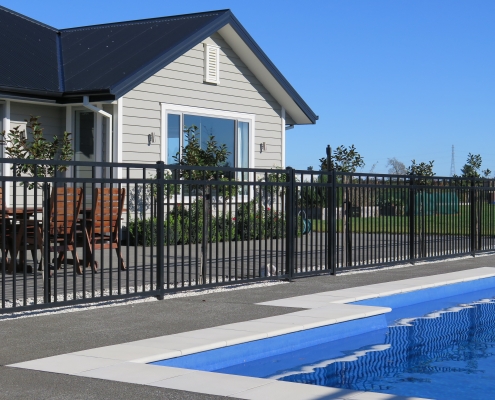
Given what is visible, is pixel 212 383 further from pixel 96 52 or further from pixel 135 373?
pixel 96 52

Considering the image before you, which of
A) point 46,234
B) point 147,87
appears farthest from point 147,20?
point 46,234

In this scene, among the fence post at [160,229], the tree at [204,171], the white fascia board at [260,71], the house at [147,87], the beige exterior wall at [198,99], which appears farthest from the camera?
the white fascia board at [260,71]

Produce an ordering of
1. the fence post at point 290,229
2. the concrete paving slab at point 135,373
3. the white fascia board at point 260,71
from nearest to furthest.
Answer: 1. the concrete paving slab at point 135,373
2. the fence post at point 290,229
3. the white fascia board at point 260,71

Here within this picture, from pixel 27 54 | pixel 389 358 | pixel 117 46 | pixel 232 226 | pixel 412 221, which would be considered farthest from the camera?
pixel 117 46

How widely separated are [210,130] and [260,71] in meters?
2.21

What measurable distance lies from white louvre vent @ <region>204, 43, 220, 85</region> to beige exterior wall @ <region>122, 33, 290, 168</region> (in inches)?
4.7

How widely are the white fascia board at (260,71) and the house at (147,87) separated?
0.10ft

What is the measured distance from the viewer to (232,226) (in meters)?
13.3

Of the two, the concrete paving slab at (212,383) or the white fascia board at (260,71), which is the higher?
the white fascia board at (260,71)

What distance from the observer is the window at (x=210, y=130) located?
18.0 meters

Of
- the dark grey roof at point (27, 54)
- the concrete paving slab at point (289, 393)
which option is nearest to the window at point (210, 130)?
the dark grey roof at point (27, 54)

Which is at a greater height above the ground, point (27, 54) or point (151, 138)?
point (27, 54)

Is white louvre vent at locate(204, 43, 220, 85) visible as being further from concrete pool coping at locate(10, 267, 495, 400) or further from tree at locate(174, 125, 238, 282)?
concrete pool coping at locate(10, 267, 495, 400)

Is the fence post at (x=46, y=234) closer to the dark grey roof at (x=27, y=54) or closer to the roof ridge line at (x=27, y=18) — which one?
the dark grey roof at (x=27, y=54)
